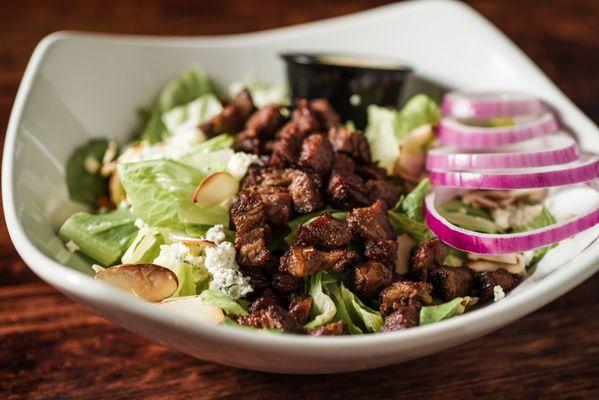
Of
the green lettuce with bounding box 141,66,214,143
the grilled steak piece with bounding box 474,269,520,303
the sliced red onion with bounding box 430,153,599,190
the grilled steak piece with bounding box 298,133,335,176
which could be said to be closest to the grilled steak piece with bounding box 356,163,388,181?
the grilled steak piece with bounding box 298,133,335,176

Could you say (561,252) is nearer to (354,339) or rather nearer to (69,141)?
(354,339)

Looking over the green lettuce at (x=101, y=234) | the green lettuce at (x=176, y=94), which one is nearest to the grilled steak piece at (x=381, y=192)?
the green lettuce at (x=101, y=234)

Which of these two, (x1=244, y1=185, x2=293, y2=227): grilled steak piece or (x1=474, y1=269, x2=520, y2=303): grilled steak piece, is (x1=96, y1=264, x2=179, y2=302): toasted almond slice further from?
(x1=474, y1=269, x2=520, y2=303): grilled steak piece

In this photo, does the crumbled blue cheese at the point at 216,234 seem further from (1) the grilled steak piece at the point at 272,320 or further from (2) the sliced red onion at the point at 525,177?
(2) the sliced red onion at the point at 525,177

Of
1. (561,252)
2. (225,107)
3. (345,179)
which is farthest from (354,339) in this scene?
(225,107)

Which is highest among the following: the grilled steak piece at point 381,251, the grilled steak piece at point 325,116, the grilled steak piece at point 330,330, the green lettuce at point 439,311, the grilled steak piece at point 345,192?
the grilled steak piece at point 325,116
